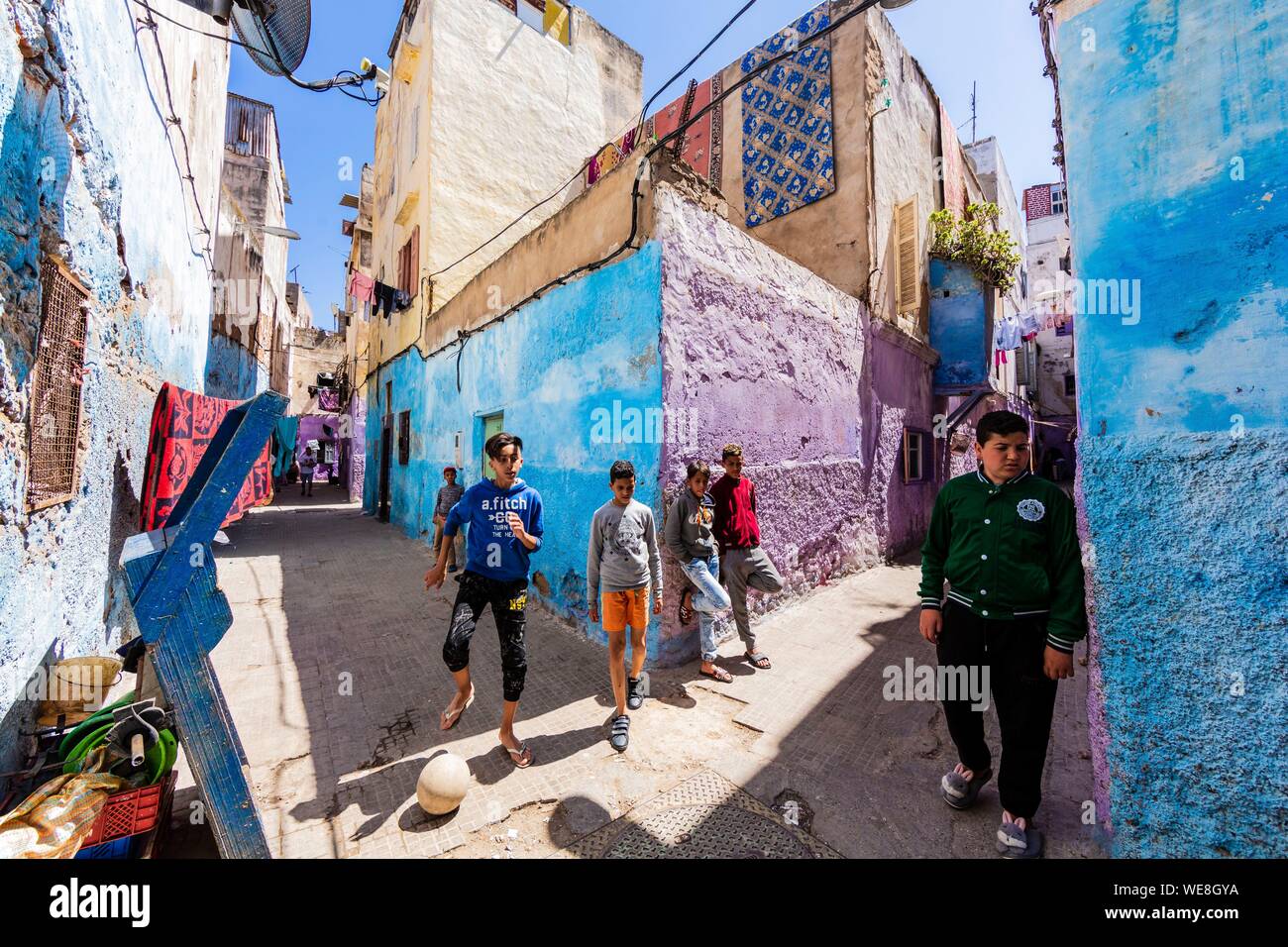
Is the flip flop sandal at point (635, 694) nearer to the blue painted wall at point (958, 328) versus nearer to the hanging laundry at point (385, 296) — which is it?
the blue painted wall at point (958, 328)

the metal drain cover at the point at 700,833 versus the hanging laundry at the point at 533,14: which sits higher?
the hanging laundry at the point at 533,14

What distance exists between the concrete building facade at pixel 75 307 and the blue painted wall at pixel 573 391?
11.5 ft

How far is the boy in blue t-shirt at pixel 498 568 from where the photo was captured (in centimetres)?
321

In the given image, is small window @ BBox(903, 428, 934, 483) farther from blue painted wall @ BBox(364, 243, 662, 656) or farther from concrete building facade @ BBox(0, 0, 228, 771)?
concrete building facade @ BBox(0, 0, 228, 771)

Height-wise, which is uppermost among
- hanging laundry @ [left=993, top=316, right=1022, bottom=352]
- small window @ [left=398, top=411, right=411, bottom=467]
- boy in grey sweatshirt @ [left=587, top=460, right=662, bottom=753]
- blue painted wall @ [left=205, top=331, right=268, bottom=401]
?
hanging laundry @ [left=993, top=316, right=1022, bottom=352]

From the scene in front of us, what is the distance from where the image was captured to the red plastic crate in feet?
6.21

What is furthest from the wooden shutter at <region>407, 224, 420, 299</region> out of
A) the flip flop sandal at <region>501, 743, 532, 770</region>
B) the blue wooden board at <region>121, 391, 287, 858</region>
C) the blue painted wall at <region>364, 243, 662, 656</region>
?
the flip flop sandal at <region>501, 743, 532, 770</region>

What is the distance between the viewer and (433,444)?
9734mm

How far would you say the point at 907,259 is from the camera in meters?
8.55

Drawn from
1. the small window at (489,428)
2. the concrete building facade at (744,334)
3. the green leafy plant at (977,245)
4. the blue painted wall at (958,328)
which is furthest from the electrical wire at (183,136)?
the blue painted wall at (958,328)

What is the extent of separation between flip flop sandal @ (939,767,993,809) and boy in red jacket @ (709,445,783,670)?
177 centimetres

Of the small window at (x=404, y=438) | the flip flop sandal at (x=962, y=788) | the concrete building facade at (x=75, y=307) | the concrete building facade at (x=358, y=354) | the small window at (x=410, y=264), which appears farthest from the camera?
the concrete building facade at (x=358, y=354)

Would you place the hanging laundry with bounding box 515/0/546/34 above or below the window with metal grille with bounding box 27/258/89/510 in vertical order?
above
